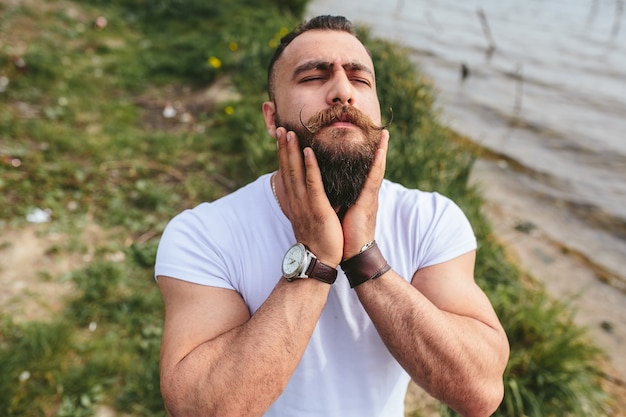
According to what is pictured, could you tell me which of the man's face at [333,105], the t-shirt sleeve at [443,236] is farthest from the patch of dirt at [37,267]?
the t-shirt sleeve at [443,236]

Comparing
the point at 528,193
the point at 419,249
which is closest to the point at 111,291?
the point at 419,249

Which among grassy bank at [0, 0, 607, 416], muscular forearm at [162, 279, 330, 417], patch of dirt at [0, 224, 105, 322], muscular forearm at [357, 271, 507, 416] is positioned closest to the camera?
muscular forearm at [162, 279, 330, 417]

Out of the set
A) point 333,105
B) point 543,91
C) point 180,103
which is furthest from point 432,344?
point 543,91

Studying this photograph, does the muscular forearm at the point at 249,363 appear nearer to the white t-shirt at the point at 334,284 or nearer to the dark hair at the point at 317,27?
the white t-shirt at the point at 334,284

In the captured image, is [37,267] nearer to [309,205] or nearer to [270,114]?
[270,114]

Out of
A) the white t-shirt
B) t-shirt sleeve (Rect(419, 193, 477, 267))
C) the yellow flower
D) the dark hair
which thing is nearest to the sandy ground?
the white t-shirt

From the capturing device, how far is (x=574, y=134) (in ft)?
27.1

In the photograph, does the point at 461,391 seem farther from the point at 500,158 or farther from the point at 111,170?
the point at 500,158

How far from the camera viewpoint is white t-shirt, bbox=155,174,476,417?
173 centimetres

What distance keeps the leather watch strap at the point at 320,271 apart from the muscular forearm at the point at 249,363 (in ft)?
0.11

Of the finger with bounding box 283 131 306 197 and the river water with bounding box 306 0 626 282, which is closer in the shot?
the finger with bounding box 283 131 306 197

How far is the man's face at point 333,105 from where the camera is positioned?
1.83 metres

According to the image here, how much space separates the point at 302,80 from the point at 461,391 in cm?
149

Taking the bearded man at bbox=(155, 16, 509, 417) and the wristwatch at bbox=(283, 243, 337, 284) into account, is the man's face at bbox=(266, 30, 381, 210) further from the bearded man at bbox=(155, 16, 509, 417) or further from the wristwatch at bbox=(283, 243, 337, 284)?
the wristwatch at bbox=(283, 243, 337, 284)
